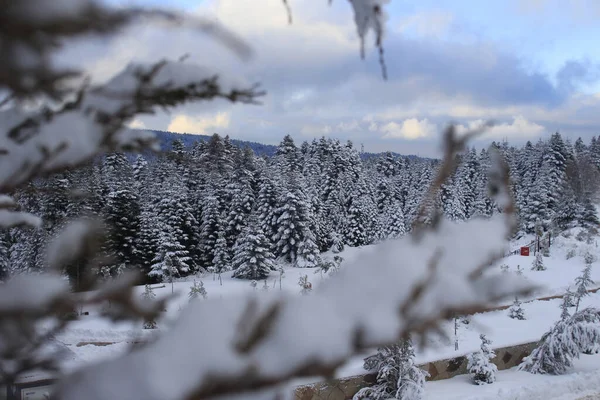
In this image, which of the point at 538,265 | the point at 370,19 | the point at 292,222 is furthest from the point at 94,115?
the point at 292,222

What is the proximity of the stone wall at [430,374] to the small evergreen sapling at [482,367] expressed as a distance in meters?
0.52

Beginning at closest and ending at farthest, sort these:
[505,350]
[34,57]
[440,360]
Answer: [34,57], [440,360], [505,350]

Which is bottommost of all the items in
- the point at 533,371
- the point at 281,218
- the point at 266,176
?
the point at 533,371

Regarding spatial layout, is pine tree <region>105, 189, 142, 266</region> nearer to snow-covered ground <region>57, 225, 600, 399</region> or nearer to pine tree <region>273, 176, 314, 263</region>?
snow-covered ground <region>57, 225, 600, 399</region>

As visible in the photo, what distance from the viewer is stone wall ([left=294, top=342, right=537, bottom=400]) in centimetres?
788

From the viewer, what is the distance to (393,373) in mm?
8242

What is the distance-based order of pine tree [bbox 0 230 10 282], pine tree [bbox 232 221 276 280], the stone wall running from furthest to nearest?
pine tree [bbox 232 221 276 280] → the stone wall → pine tree [bbox 0 230 10 282]

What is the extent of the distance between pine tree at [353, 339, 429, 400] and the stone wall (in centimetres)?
26

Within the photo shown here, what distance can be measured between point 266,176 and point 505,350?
1868 cm

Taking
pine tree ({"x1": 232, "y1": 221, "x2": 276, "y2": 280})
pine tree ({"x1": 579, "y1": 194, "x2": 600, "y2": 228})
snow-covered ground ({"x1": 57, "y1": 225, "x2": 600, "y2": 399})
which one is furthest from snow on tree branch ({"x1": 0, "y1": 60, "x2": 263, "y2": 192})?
pine tree ({"x1": 579, "y1": 194, "x2": 600, "y2": 228})

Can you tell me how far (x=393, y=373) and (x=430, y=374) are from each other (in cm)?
155

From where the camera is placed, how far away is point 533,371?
31.2 feet

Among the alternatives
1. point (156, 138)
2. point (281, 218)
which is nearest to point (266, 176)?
point (281, 218)

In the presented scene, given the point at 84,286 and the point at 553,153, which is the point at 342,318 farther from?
the point at 553,153
